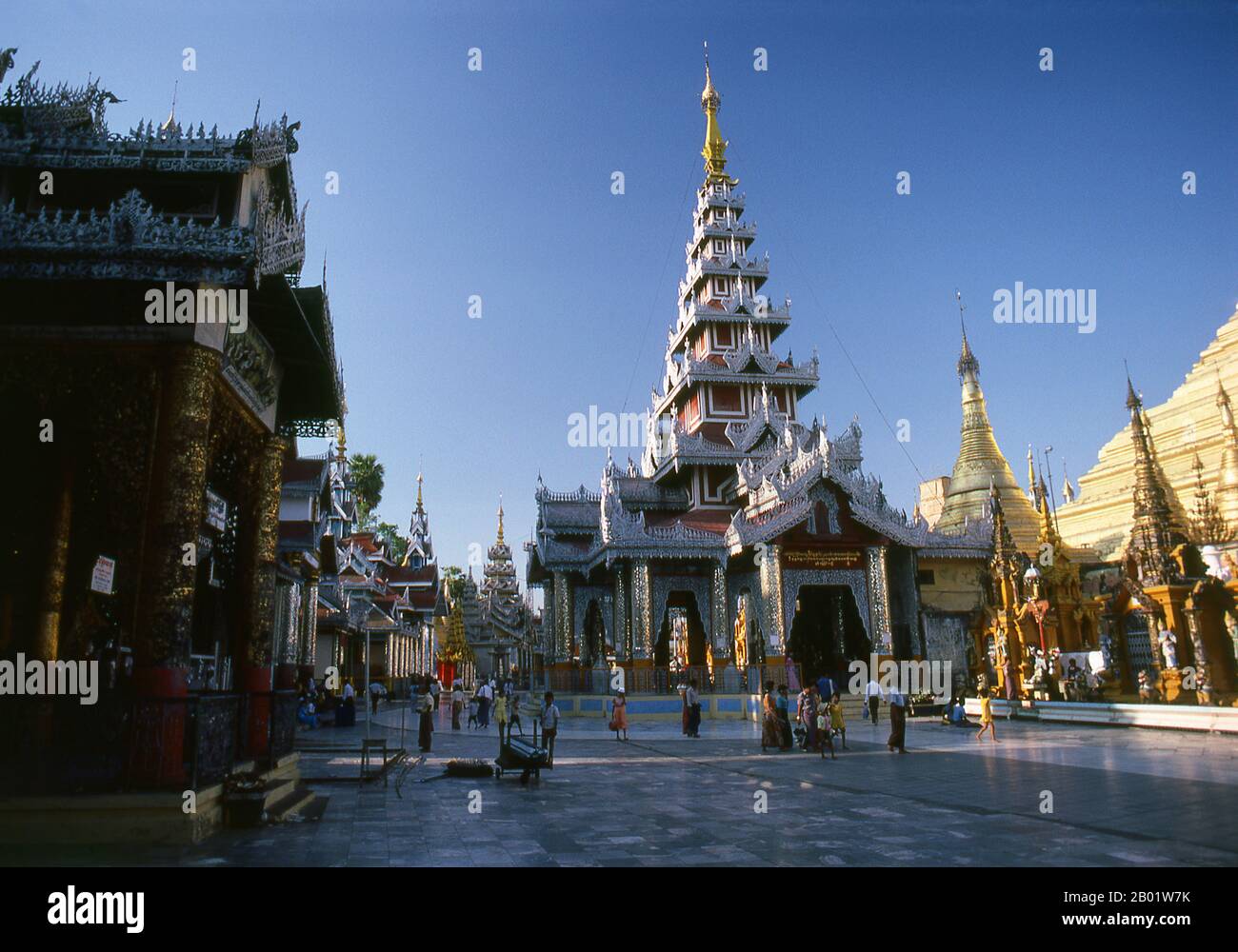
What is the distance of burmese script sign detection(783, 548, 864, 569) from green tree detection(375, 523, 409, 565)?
1815 inches

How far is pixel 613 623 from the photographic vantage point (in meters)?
36.6

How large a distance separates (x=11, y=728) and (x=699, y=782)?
955cm

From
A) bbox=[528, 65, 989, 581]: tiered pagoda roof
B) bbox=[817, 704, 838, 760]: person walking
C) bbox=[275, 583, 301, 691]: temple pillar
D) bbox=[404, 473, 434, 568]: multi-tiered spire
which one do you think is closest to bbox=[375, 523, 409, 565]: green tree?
bbox=[404, 473, 434, 568]: multi-tiered spire

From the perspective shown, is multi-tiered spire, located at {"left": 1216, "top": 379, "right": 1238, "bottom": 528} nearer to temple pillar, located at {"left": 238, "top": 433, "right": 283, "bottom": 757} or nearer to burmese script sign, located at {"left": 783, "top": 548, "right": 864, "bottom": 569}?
burmese script sign, located at {"left": 783, "top": 548, "right": 864, "bottom": 569}

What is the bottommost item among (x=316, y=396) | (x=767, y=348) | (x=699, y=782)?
(x=699, y=782)

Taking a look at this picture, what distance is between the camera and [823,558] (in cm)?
3145

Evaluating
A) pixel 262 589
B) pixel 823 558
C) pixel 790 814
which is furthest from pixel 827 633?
pixel 262 589

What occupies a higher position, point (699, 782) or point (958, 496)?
A: point (958, 496)

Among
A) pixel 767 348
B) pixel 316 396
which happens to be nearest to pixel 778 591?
pixel 767 348

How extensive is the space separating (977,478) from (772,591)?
62.7ft

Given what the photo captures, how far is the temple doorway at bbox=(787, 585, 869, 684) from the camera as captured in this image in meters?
34.3
